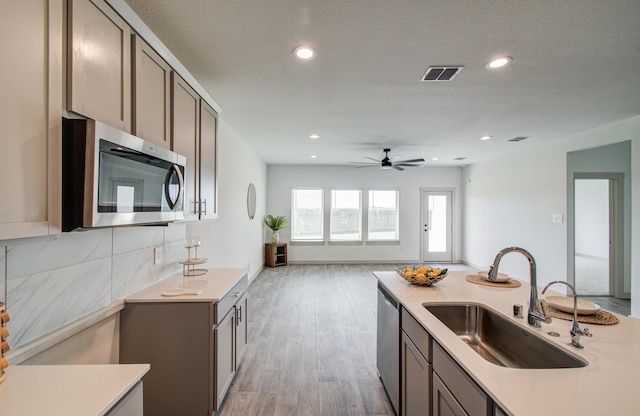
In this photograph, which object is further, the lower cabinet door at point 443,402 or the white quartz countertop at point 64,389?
the lower cabinet door at point 443,402

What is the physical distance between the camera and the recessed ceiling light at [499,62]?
7.07ft

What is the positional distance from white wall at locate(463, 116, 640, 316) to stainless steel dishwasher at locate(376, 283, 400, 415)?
3652mm

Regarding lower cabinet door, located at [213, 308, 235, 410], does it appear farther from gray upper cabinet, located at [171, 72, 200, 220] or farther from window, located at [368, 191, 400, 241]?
window, located at [368, 191, 400, 241]

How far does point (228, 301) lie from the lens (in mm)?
2137

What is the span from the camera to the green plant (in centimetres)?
693

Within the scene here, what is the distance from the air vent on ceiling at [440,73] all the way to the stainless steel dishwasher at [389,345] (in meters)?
1.83

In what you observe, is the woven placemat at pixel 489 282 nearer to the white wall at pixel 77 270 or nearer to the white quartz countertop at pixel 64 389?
the white quartz countertop at pixel 64 389

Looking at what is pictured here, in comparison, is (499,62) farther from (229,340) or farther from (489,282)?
(229,340)

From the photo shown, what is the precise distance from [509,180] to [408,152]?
2.19 m

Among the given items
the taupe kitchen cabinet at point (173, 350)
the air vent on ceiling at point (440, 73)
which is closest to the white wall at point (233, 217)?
the taupe kitchen cabinet at point (173, 350)

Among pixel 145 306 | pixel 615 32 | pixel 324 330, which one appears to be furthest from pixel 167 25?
pixel 324 330

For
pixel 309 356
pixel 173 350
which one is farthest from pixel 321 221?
pixel 173 350

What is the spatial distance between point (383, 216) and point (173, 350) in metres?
6.45

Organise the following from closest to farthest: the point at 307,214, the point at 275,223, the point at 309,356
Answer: the point at 309,356
the point at 275,223
the point at 307,214
